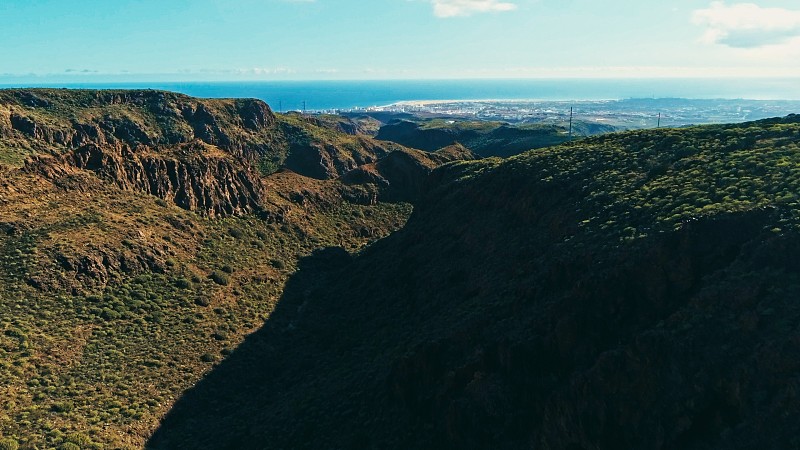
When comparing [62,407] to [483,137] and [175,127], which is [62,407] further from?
[483,137]

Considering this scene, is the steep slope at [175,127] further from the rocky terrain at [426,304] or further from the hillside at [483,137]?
the hillside at [483,137]

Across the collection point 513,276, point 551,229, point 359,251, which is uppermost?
point 551,229

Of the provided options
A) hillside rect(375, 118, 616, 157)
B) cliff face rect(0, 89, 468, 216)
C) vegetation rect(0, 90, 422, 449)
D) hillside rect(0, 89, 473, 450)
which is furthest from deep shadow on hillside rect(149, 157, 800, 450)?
hillside rect(375, 118, 616, 157)

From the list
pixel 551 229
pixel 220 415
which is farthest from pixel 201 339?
pixel 551 229

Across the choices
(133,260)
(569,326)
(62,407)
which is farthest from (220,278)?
(569,326)

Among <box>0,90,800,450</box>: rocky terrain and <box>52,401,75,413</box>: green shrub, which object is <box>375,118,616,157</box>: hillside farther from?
<box>52,401,75,413</box>: green shrub

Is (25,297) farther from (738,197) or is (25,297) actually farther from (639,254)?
(738,197)

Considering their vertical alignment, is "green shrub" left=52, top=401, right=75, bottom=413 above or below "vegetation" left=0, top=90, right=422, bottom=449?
below
